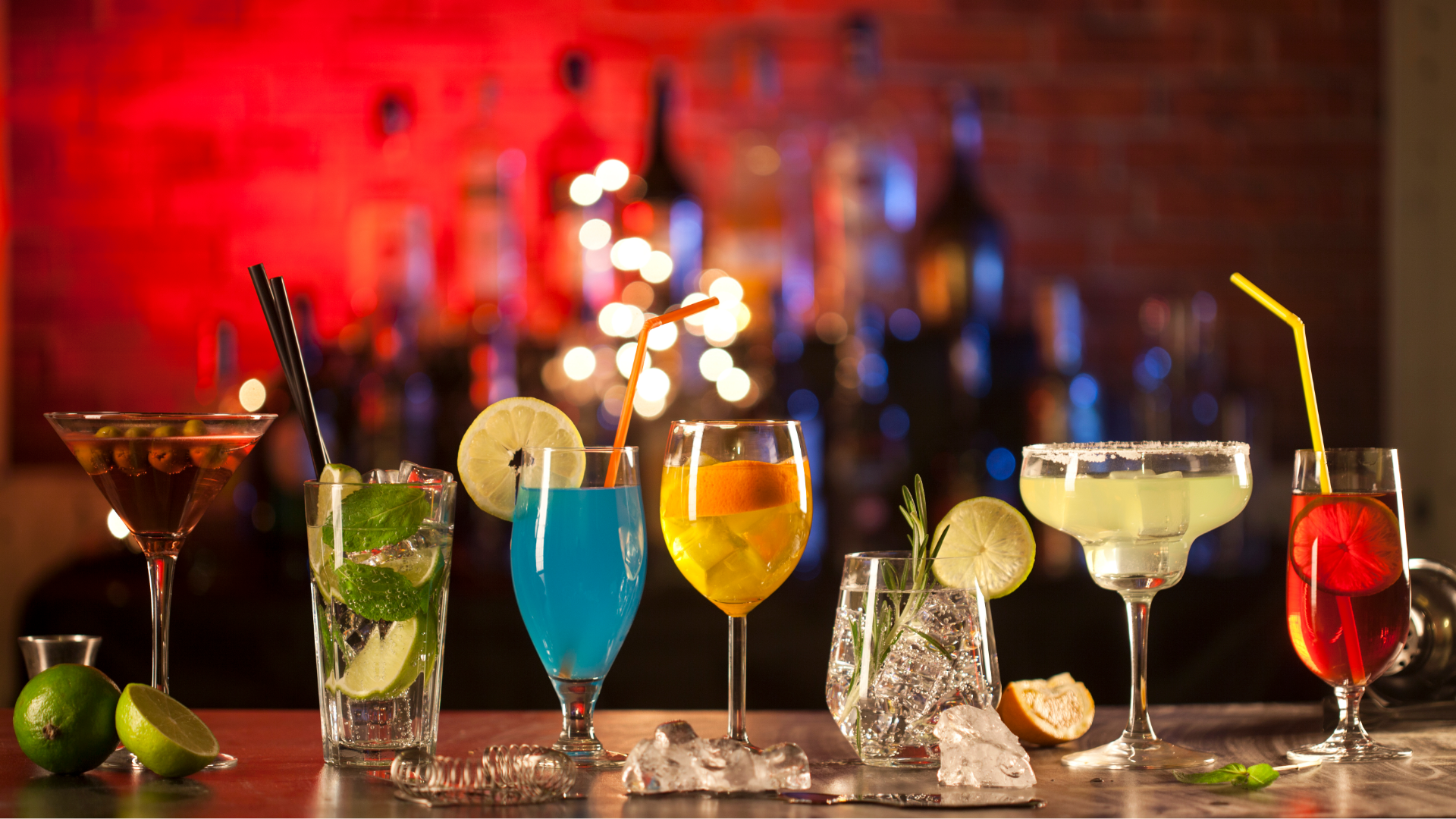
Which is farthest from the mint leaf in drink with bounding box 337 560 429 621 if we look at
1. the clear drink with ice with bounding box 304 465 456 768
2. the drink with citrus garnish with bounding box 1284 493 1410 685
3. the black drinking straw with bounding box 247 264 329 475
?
the drink with citrus garnish with bounding box 1284 493 1410 685

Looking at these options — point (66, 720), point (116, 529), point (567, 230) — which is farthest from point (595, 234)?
point (66, 720)

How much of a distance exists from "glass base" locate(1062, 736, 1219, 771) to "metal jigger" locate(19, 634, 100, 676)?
73cm

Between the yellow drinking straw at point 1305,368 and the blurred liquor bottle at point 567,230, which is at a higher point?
the blurred liquor bottle at point 567,230

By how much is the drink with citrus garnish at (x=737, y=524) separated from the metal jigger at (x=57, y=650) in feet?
1.48

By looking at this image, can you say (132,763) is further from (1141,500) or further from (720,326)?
(720,326)

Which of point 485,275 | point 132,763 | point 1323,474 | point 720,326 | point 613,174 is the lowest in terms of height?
point 132,763

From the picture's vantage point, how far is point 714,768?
0.83m

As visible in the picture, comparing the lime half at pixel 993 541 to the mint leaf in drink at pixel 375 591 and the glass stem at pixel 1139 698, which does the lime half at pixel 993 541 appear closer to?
the glass stem at pixel 1139 698

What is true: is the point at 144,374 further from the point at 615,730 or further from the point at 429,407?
the point at 615,730

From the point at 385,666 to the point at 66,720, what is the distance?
0.67 ft

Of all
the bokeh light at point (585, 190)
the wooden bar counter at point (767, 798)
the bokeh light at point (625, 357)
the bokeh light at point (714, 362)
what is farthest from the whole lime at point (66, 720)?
the bokeh light at point (585, 190)

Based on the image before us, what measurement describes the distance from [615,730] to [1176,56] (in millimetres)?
2207

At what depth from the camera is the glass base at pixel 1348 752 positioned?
3.10 ft

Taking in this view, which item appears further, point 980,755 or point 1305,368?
point 1305,368
